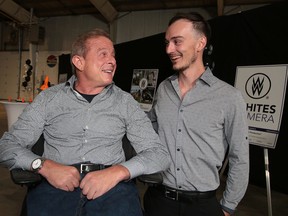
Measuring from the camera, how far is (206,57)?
4.99 feet

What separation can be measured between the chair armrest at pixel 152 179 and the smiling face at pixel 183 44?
0.53 m

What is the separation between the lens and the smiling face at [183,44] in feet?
4.32

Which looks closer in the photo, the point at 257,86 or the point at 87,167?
the point at 87,167

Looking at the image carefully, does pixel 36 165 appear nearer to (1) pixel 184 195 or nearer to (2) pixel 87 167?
(2) pixel 87 167

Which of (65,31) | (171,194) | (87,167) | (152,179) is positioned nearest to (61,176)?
(87,167)

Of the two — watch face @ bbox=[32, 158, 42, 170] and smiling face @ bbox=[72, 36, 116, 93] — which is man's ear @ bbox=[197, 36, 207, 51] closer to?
smiling face @ bbox=[72, 36, 116, 93]

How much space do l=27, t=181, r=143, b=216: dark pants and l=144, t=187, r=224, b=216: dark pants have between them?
227 mm

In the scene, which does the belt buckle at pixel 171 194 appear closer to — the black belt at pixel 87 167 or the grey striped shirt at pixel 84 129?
the grey striped shirt at pixel 84 129

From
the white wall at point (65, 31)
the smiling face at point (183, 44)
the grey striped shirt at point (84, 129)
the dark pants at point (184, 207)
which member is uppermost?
the white wall at point (65, 31)

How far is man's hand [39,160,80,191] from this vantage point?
1.11 metres

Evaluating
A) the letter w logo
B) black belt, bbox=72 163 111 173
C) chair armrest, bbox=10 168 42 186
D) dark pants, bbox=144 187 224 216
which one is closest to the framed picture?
the letter w logo

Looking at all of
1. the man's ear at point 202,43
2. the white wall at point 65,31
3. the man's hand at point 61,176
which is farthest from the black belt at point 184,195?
the white wall at point 65,31

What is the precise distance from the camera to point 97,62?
55.1 inches

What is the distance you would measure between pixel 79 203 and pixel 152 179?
0.32 m
